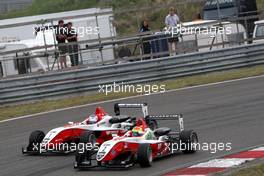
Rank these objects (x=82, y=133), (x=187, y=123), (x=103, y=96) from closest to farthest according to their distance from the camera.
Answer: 1. (x=82, y=133)
2. (x=187, y=123)
3. (x=103, y=96)

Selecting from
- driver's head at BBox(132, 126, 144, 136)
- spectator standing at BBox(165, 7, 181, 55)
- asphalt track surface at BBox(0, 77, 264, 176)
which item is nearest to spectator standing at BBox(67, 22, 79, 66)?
spectator standing at BBox(165, 7, 181, 55)

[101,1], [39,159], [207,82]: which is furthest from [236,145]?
[101,1]

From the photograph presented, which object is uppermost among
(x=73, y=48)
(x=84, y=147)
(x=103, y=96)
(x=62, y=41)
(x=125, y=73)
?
(x=62, y=41)

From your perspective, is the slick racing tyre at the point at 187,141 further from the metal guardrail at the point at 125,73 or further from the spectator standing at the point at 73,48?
the spectator standing at the point at 73,48

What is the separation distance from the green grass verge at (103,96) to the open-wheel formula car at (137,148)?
719cm

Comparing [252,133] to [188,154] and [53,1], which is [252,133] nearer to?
[188,154]

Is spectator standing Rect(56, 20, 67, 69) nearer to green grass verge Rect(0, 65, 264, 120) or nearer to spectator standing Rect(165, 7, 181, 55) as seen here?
green grass verge Rect(0, 65, 264, 120)

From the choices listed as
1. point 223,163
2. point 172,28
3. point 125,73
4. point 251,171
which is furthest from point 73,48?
point 251,171

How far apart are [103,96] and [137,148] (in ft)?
29.7

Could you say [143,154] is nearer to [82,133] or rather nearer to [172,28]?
[82,133]

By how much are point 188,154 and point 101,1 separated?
107ft

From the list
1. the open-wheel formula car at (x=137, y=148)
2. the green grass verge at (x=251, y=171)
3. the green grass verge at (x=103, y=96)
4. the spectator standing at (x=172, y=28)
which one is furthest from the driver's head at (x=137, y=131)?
the spectator standing at (x=172, y=28)

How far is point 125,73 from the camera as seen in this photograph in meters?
19.6

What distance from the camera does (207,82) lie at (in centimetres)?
1945
